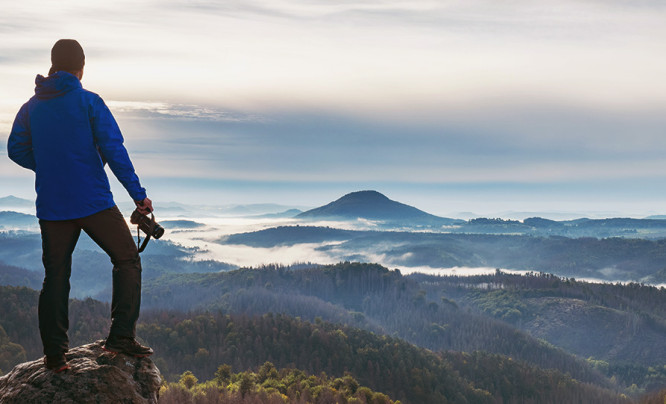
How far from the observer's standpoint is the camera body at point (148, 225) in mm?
19500

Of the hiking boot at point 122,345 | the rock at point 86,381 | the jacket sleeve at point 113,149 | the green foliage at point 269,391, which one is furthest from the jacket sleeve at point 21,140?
the green foliage at point 269,391

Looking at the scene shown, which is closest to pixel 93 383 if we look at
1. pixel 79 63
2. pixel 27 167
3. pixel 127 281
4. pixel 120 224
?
pixel 127 281

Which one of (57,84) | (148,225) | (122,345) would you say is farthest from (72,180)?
(122,345)

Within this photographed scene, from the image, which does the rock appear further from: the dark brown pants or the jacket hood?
the jacket hood

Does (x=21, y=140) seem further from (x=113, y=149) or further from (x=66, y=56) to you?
(x=113, y=149)

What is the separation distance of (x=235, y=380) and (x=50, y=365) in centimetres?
7301

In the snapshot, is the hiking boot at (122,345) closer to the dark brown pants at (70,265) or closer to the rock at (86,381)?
the rock at (86,381)

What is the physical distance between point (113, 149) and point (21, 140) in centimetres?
403

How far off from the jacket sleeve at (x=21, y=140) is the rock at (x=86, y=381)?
743 cm

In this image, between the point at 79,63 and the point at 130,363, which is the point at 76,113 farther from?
the point at 130,363

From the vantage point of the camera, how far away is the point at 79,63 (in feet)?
65.9

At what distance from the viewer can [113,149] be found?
62.5 ft

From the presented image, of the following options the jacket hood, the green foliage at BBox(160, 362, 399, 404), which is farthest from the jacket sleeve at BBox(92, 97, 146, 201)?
the green foliage at BBox(160, 362, 399, 404)

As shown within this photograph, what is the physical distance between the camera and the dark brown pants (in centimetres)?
1947
